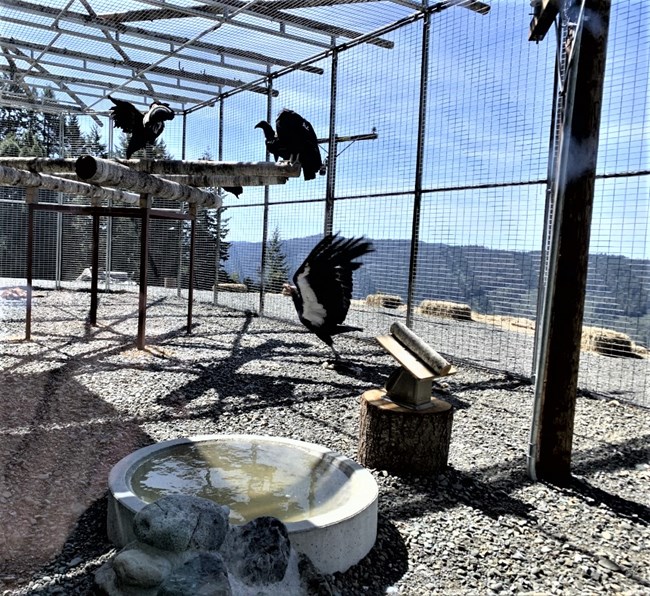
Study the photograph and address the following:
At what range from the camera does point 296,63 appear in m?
9.47

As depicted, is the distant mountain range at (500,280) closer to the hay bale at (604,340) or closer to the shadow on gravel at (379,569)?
the hay bale at (604,340)

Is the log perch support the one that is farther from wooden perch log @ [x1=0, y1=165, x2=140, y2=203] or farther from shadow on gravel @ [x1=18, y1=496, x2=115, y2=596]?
wooden perch log @ [x1=0, y1=165, x2=140, y2=203]

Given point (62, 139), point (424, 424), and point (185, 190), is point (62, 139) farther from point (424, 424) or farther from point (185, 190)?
point (424, 424)

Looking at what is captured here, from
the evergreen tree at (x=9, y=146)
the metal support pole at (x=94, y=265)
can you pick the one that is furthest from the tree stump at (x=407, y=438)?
the evergreen tree at (x=9, y=146)

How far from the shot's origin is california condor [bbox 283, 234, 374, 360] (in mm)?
6348

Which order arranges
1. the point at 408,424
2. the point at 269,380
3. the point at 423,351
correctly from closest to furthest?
the point at 408,424
the point at 423,351
the point at 269,380

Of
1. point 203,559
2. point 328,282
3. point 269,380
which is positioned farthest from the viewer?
point 328,282

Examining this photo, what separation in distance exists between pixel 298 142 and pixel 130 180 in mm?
1801

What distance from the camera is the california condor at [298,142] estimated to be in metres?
5.61

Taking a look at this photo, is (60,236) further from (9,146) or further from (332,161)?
(332,161)

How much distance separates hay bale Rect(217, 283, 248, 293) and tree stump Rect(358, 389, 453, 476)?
28.4 ft

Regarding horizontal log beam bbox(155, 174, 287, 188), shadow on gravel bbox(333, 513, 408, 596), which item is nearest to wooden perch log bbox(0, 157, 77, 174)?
horizontal log beam bbox(155, 174, 287, 188)

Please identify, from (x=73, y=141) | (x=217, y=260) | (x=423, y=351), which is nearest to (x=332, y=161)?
(x=217, y=260)

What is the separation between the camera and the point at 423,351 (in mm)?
3654
